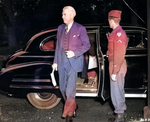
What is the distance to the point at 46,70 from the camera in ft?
15.8

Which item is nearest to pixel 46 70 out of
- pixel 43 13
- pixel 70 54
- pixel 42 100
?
pixel 42 100

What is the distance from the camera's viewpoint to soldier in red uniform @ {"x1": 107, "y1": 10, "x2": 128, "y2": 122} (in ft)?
12.3

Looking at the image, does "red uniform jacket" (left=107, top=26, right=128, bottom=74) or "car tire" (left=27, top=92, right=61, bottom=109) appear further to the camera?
"car tire" (left=27, top=92, right=61, bottom=109)

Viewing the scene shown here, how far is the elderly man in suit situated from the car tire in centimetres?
86

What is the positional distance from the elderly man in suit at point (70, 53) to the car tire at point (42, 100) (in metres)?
0.86

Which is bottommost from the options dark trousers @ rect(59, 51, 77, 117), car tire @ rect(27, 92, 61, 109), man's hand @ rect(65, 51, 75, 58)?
car tire @ rect(27, 92, 61, 109)

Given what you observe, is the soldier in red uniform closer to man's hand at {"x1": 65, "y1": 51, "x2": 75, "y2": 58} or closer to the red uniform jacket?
the red uniform jacket

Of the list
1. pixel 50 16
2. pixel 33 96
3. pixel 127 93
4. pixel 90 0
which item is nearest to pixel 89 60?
pixel 127 93

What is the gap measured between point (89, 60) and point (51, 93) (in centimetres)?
107

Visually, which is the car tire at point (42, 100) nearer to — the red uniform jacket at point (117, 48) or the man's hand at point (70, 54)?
the man's hand at point (70, 54)

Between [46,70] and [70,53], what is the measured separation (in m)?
1.11

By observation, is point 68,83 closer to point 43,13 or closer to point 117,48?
point 117,48

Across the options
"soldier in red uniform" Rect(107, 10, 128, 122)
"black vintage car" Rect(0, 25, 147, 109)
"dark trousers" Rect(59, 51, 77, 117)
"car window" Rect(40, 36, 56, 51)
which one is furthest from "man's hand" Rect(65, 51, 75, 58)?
"car window" Rect(40, 36, 56, 51)

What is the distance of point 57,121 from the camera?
450 cm
